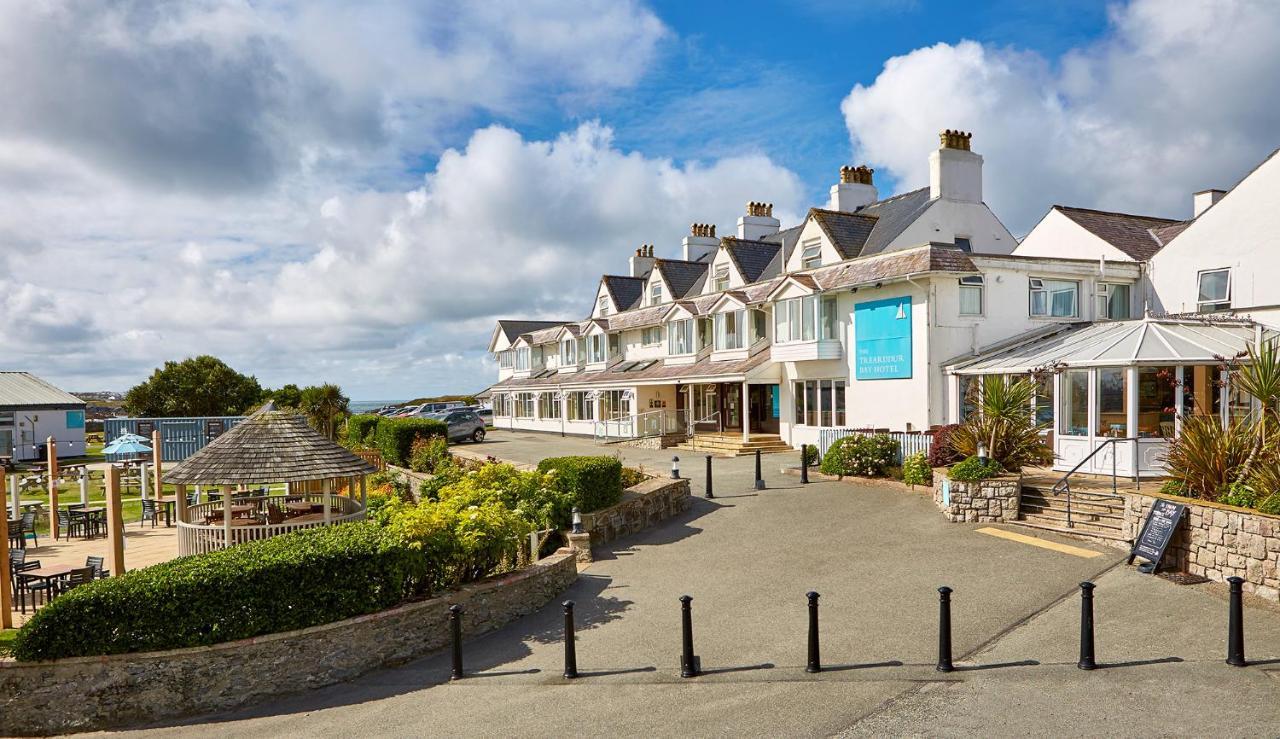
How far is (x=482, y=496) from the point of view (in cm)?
1384

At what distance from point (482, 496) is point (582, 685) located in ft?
19.3

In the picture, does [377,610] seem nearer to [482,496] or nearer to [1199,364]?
[482,496]

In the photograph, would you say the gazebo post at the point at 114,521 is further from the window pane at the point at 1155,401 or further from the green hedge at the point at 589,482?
the window pane at the point at 1155,401

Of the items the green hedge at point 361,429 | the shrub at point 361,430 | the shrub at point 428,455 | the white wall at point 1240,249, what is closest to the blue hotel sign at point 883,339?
the white wall at point 1240,249

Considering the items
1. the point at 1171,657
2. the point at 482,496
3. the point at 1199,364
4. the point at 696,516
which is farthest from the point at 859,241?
the point at 1171,657

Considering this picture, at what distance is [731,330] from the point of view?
3316cm

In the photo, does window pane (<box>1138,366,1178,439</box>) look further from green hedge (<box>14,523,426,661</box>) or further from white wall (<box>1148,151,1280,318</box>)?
green hedge (<box>14,523,426,661</box>)

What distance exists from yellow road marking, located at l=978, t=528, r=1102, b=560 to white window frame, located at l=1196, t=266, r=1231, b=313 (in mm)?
14319

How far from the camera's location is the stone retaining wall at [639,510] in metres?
15.4

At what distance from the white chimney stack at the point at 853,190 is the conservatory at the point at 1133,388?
16.7 metres

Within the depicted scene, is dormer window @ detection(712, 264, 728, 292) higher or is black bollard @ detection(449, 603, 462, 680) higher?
dormer window @ detection(712, 264, 728, 292)

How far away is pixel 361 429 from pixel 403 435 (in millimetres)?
9510

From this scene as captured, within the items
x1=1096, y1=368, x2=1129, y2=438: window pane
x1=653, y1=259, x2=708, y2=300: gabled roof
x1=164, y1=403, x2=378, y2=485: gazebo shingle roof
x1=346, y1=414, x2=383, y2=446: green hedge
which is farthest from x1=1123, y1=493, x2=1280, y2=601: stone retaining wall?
x1=653, y1=259, x2=708, y2=300: gabled roof

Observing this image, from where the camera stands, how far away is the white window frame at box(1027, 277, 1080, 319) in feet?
77.9
